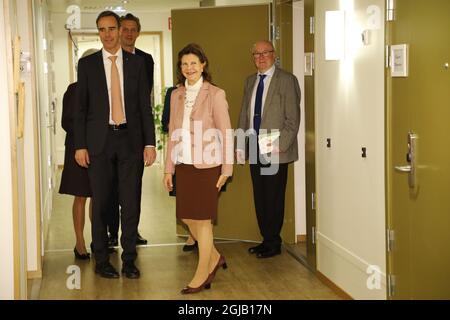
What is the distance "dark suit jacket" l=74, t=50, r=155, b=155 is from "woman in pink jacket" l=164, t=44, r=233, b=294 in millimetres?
428

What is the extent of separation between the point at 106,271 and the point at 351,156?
1.87 m

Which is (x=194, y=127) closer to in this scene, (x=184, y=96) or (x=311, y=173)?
(x=184, y=96)

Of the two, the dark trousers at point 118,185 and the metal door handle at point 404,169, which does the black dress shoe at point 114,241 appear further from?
the metal door handle at point 404,169

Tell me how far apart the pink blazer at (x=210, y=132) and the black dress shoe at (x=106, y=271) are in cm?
106

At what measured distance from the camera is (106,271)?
4902 millimetres

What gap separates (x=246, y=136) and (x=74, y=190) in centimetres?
135

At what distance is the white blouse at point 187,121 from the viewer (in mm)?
4344

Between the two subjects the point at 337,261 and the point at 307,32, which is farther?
the point at 307,32

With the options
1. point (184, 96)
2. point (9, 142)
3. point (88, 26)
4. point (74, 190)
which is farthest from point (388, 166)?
point (88, 26)

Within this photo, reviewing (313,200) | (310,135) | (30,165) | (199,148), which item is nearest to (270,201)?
(313,200)

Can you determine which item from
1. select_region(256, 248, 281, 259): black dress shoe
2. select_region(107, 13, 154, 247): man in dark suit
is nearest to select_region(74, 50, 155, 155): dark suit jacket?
select_region(107, 13, 154, 247): man in dark suit

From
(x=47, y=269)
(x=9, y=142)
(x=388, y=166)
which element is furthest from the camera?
(x=47, y=269)

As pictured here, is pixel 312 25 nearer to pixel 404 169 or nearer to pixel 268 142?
pixel 268 142

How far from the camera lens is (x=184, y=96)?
4453mm
